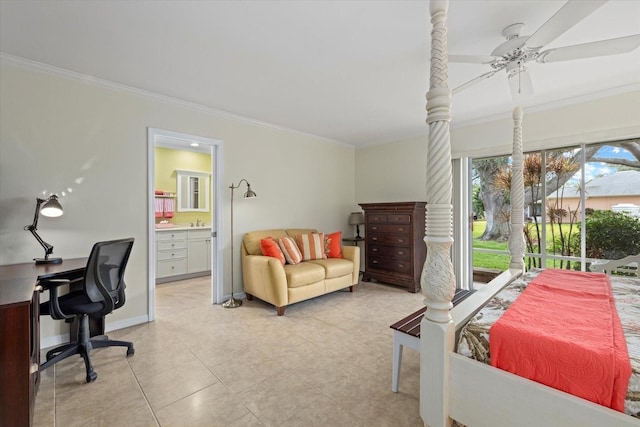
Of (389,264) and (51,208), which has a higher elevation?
(51,208)

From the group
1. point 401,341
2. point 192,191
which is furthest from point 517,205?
point 192,191

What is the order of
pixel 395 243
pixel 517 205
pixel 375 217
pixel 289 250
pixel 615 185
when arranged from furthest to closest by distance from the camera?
pixel 375 217
pixel 395 243
pixel 289 250
pixel 615 185
pixel 517 205

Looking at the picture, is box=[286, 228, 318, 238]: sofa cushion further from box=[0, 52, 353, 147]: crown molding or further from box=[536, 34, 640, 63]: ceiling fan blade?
box=[536, 34, 640, 63]: ceiling fan blade

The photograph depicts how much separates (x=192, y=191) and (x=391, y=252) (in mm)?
3909

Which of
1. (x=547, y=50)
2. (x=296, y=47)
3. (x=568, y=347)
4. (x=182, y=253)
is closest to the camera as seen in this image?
(x=568, y=347)

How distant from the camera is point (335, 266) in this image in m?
3.77

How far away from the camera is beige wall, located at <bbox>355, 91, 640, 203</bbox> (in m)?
2.99

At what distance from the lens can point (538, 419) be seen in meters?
1.08

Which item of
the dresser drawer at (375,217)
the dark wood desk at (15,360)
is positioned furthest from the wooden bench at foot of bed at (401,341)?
the dresser drawer at (375,217)

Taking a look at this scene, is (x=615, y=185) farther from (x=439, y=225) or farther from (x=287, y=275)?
(x=287, y=275)

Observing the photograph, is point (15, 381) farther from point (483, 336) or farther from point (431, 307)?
point (483, 336)

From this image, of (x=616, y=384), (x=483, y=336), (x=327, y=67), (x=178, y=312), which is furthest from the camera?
(x=178, y=312)

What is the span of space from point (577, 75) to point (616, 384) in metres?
2.91

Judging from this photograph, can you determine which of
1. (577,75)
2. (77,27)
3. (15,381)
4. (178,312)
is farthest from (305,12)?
(178,312)
